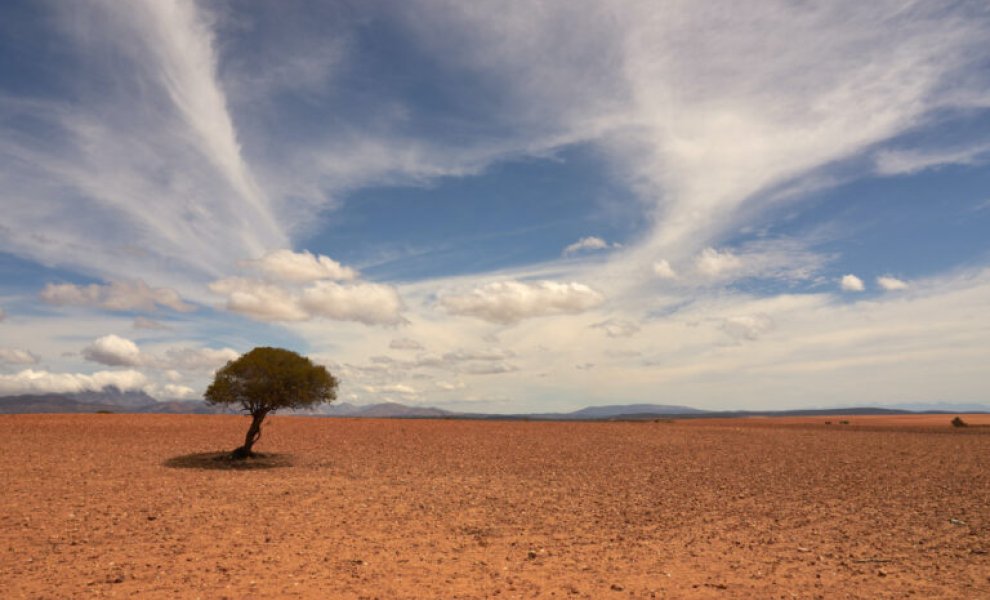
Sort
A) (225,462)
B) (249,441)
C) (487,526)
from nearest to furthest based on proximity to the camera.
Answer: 1. (487,526)
2. (225,462)
3. (249,441)

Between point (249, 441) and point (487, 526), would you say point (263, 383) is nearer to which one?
point (249, 441)


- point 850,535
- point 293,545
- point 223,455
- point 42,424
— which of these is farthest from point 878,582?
point 42,424

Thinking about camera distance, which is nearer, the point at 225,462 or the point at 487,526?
the point at 487,526

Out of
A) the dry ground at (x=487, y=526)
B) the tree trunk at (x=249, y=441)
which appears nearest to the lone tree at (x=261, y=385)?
the tree trunk at (x=249, y=441)

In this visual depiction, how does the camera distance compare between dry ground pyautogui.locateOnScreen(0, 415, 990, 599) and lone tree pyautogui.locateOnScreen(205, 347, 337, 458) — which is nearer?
dry ground pyautogui.locateOnScreen(0, 415, 990, 599)

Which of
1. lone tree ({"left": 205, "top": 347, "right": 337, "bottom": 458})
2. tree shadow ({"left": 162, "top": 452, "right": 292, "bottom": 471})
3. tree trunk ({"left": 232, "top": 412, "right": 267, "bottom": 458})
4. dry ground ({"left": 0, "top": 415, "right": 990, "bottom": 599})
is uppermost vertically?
lone tree ({"left": 205, "top": 347, "right": 337, "bottom": 458})

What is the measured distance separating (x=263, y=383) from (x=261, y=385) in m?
0.14

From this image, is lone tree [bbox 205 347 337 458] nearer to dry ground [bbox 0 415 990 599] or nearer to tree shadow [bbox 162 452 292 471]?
tree shadow [bbox 162 452 292 471]

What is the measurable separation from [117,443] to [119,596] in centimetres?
3048

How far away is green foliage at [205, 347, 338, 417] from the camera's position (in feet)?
95.3

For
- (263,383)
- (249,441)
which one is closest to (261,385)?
(263,383)

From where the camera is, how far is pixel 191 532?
14.5m

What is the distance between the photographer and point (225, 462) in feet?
93.2

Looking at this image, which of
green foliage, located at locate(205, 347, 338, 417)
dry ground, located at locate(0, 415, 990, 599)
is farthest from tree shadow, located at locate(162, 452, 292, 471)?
green foliage, located at locate(205, 347, 338, 417)
